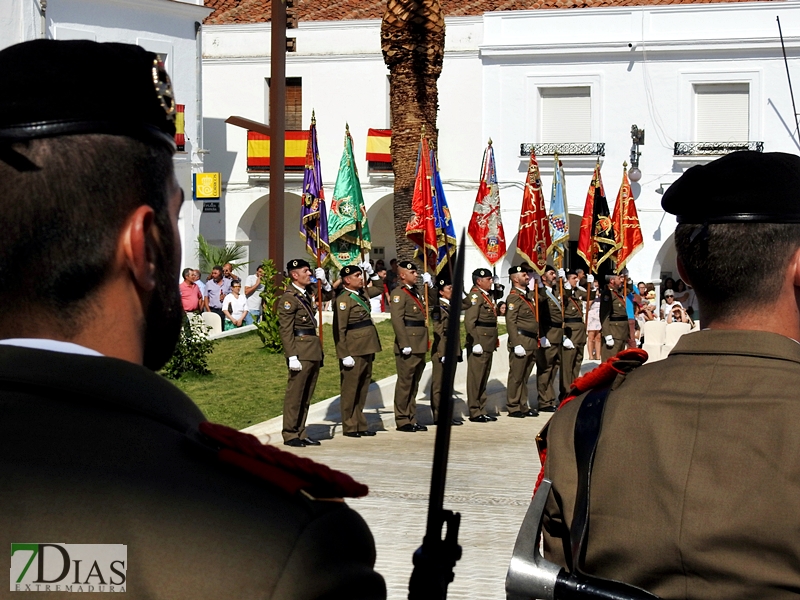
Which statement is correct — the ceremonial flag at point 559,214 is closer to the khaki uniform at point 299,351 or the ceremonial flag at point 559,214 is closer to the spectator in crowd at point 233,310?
the spectator in crowd at point 233,310

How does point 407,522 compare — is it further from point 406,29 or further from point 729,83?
point 729,83

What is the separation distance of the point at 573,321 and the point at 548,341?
1.13 meters

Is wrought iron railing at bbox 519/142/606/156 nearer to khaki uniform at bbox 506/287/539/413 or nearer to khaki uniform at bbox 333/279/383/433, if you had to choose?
khaki uniform at bbox 506/287/539/413

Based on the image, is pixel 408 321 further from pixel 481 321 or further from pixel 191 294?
pixel 191 294

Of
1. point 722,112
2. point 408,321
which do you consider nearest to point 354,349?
point 408,321

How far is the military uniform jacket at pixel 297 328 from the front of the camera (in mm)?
11469

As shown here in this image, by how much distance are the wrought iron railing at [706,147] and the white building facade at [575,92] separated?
5cm

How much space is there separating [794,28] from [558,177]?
10829mm

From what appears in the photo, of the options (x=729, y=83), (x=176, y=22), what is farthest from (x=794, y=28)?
(x=176, y=22)

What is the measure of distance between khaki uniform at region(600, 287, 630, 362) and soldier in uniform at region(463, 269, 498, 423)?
386 centimetres

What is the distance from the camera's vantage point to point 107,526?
1.20 metres

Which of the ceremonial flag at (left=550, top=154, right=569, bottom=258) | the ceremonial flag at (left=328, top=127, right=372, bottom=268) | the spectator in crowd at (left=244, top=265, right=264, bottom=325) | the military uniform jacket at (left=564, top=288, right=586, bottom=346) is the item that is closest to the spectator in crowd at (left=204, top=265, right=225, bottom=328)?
the spectator in crowd at (left=244, top=265, right=264, bottom=325)

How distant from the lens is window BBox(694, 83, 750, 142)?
26406 mm

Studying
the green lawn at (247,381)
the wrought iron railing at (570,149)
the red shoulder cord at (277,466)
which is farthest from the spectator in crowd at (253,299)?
the red shoulder cord at (277,466)
